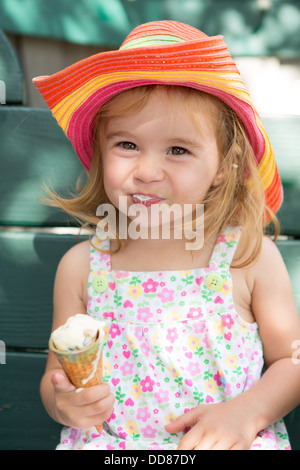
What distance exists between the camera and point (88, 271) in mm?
1900

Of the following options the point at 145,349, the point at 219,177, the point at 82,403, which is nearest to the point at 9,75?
the point at 219,177

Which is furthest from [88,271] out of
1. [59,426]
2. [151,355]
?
[59,426]

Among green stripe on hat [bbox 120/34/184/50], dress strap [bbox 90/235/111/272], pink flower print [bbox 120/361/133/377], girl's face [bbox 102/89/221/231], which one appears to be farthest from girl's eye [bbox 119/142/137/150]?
pink flower print [bbox 120/361/133/377]

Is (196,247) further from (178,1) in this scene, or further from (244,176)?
(178,1)

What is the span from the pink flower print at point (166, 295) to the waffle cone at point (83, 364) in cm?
41

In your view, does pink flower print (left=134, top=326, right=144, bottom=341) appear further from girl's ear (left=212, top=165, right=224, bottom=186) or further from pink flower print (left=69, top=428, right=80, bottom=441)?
girl's ear (left=212, top=165, right=224, bottom=186)

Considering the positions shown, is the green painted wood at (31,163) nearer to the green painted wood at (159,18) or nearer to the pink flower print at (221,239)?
the green painted wood at (159,18)

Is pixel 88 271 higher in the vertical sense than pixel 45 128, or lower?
lower

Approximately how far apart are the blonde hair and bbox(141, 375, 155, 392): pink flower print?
442 mm

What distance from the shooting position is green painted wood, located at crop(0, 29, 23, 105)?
2.02m

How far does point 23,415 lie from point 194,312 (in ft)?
2.79

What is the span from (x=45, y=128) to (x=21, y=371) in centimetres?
90

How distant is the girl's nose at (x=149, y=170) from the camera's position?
5.25ft

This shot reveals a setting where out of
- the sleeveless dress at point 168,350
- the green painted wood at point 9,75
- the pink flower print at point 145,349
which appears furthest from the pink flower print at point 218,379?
the green painted wood at point 9,75
